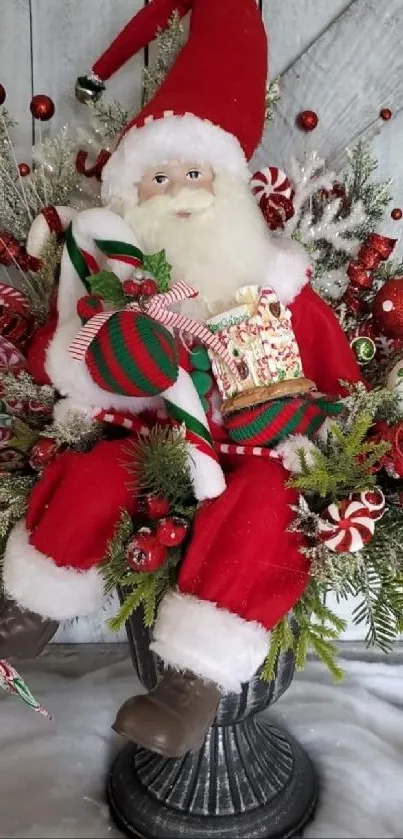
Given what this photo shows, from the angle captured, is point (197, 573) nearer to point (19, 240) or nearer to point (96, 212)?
point (96, 212)

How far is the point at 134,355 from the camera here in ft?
2.50

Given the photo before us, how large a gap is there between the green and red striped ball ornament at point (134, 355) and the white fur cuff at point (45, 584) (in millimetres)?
195

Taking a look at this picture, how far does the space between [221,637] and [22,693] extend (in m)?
0.27

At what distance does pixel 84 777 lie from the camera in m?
0.95

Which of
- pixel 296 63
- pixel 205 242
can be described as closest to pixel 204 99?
pixel 205 242

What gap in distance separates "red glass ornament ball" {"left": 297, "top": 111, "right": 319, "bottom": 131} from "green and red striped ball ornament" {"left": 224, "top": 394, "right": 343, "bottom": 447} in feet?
1.61

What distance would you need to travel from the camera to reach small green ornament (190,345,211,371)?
892 millimetres

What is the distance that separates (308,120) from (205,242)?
350 millimetres

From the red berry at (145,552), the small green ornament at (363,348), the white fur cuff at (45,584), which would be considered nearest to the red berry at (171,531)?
the red berry at (145,552)

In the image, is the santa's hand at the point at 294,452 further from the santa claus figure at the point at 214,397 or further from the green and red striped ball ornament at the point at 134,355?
the green and red striped ball ornament at the point at 134,355

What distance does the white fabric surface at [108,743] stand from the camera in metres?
0.87

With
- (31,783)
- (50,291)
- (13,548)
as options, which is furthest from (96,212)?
(31,783)

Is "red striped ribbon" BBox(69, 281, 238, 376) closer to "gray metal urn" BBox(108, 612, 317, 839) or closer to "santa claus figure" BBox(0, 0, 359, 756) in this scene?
"santa claus figure" BBox(0, 0, 359, 756)

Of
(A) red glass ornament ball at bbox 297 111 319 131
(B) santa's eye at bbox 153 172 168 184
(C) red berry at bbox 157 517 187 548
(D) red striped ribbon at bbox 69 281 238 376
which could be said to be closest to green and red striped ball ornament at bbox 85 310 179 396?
(D) red striped ribbon at bbox 69 281 238 376
